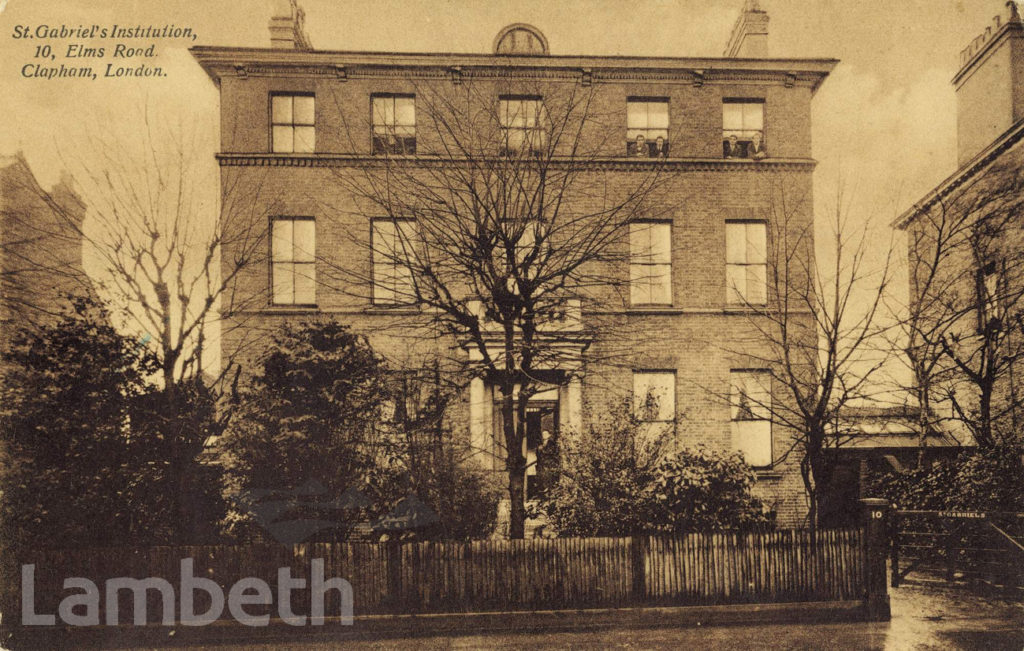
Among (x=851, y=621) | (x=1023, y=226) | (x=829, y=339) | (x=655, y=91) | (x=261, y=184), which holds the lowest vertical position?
(x=851, y=621)

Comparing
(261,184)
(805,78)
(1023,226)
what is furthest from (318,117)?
(1023,226)

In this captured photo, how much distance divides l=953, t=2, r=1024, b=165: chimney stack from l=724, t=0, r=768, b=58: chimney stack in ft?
16.3

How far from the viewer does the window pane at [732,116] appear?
17453 millimetres

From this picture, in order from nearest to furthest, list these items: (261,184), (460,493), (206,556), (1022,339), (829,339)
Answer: (206,556), (460,493), (829,339), (1022,339), (261,184)

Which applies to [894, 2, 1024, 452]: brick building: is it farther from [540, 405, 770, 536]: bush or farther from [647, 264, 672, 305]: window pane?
→ [540, 405, 770, 536]: bush

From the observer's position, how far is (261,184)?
54.1ft

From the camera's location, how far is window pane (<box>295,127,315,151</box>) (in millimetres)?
16891

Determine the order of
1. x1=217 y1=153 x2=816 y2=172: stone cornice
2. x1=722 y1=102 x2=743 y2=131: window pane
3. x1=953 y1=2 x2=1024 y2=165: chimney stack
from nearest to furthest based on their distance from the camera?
x1=953 y1=2 x2=1024 y2=165: chimney stack → x1=217 y1=153 x2=816 y2=172: stone cornice → x1=722 y1=102 x2=743 y2=131: window pane

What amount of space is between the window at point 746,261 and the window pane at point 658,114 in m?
3.05

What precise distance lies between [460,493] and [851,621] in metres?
6.24

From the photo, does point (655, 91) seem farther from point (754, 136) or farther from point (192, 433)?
point (192, 433)

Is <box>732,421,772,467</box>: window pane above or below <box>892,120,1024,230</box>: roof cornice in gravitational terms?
below

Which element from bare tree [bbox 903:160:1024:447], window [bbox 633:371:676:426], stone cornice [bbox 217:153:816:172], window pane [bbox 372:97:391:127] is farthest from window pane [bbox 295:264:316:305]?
bare tree [bbox 903:160:1024:447]

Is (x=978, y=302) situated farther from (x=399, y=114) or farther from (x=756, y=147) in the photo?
(x=399, y=114)
